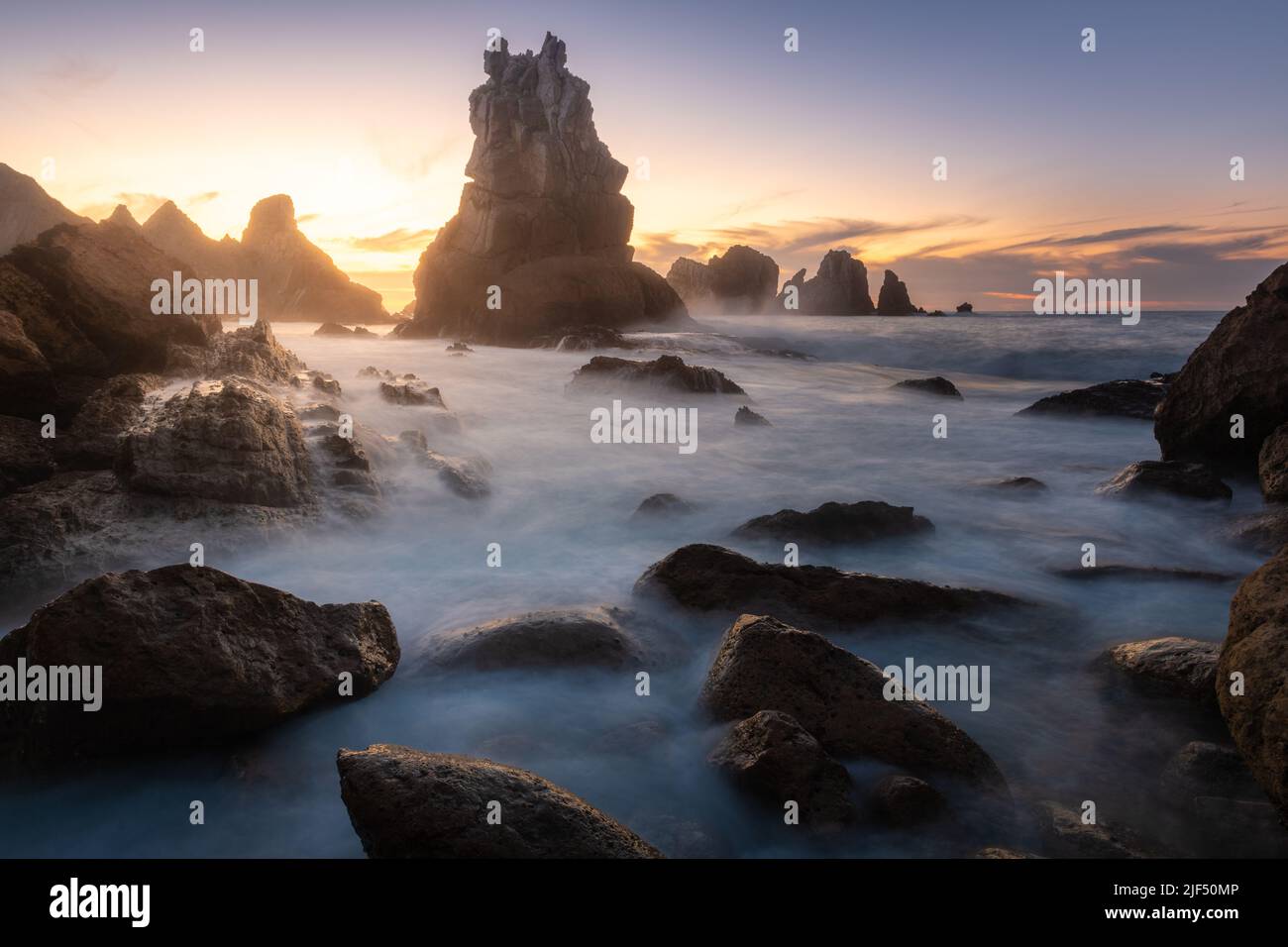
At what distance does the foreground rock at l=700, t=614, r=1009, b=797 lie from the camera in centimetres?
380

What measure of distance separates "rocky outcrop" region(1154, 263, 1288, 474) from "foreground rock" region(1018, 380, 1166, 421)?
17.4ft

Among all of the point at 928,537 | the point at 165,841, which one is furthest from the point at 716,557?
the point at 165,841

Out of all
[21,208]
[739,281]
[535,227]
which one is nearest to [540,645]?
[535,227]

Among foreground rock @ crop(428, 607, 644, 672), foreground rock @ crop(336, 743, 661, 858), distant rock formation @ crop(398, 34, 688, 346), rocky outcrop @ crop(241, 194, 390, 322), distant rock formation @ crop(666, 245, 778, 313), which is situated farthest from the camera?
rocky outcrop @ crop(241, 194, 390, 322)

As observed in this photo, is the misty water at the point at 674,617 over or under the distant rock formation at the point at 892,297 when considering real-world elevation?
under

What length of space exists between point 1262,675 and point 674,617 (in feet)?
11.7

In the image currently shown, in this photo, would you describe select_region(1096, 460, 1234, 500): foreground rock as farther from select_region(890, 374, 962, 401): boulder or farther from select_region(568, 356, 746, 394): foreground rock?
select_region(890, 374, 962, 401): boulder

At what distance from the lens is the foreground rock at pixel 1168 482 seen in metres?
8.13

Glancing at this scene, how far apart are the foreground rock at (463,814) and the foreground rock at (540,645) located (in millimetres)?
1870

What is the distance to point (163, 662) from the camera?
378cm

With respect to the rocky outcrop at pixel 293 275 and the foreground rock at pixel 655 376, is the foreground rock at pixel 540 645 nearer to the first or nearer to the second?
the foreground rock at pixel 655 376

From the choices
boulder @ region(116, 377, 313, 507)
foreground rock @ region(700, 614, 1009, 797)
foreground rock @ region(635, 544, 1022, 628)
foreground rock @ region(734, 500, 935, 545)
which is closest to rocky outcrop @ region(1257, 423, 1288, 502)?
foreground rock @ region(734, 500, 935, 545)

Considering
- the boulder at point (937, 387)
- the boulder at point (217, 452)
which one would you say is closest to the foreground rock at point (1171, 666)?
the boulder at point (217, 452)
